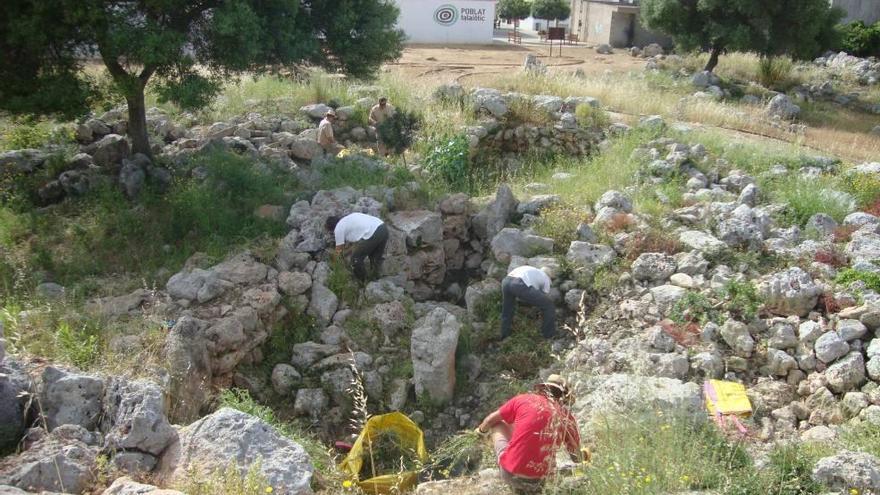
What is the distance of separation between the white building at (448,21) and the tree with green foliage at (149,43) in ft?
69.1

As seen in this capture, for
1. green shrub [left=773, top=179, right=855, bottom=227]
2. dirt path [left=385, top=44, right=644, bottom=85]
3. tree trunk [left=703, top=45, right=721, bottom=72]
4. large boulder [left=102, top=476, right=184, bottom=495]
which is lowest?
large boulder [left=102, top=476, right=184, bottom=495]

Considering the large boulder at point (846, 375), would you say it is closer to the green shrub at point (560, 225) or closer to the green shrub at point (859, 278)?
the green shrub at point (859, 278)

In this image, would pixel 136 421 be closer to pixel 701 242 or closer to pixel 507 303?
pixel 507 303

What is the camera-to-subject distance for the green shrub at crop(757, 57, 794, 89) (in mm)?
21188

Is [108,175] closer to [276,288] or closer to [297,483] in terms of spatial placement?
[276,288]

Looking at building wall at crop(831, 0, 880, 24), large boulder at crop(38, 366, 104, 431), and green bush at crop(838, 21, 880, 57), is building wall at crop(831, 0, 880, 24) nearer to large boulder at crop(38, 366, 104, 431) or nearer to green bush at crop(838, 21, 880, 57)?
green bush at crop(838, 21, 880, 57)

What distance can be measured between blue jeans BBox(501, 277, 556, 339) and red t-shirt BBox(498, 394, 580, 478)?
7.70 feet

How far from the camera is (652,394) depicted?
540cm

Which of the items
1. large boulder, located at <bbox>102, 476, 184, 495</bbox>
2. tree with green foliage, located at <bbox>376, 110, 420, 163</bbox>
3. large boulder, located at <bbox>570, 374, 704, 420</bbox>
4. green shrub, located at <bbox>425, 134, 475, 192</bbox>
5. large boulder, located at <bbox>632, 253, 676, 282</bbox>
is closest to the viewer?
large boulder, located at <bbox>102, 476, 184, 495</bbox>

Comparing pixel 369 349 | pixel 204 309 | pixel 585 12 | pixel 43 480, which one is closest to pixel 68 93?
pixel 204 309

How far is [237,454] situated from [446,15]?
96.7 ft

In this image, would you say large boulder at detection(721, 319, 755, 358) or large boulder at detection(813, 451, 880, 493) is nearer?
large boulder at detection(813, 451, 880, 493)

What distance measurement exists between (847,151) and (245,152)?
1054 cm

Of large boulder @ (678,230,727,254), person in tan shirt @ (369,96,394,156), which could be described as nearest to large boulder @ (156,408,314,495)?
large boulder @ (678,230,727,254)
